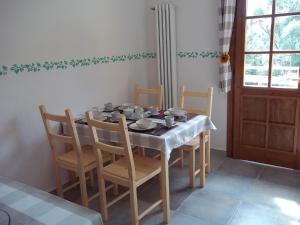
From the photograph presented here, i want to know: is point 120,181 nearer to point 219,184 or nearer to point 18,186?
point 18,186

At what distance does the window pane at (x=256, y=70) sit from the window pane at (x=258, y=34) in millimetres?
91

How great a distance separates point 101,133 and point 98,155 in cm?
22

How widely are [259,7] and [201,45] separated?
75 centimetres

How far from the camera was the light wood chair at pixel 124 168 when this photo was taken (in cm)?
199

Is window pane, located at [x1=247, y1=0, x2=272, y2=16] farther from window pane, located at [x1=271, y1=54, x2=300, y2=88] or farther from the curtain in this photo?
window pane, located at [x1=271, y1=54, x2=300, y2=88]

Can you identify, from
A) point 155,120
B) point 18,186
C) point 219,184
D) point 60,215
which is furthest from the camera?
point 219,184

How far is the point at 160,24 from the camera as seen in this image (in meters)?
3.54

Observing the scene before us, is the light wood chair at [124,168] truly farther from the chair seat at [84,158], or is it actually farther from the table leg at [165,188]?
the chair seat at [84,158]

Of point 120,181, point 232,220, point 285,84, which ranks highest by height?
point 285,84

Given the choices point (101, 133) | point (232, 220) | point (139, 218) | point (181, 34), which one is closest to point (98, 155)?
point (101, 133)

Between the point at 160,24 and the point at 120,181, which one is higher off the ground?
the point at 160,24

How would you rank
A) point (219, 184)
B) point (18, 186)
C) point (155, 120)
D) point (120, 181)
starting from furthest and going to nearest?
point (219, 184), point (155, 120), point (120, 181), point (18, 186)

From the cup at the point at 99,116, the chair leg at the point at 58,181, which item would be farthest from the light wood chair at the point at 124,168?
the chair leg at the point at 58,181

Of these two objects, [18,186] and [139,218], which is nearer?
[18,186]
